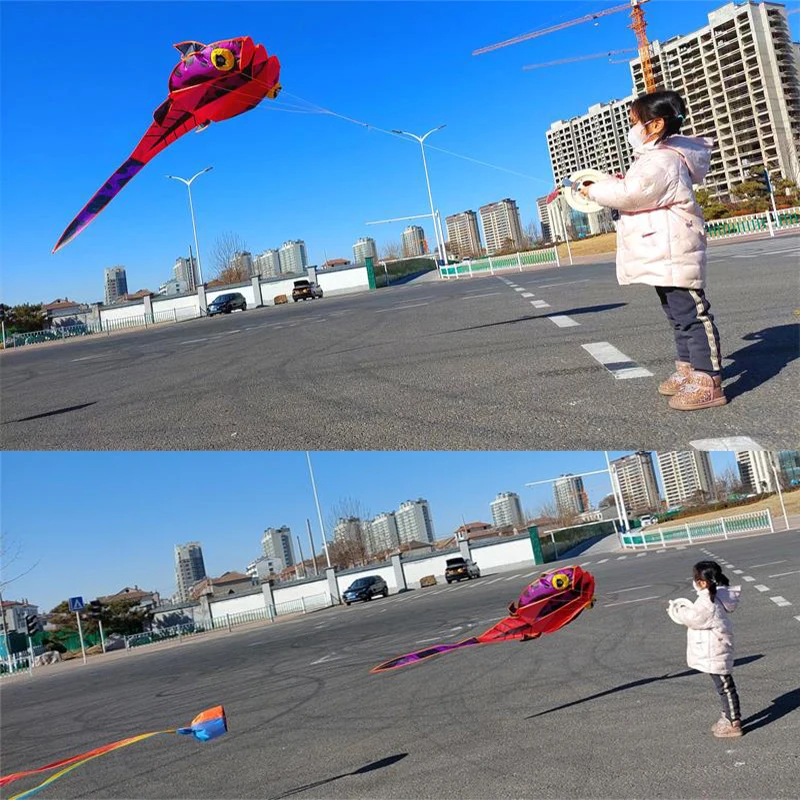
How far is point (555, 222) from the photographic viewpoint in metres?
170

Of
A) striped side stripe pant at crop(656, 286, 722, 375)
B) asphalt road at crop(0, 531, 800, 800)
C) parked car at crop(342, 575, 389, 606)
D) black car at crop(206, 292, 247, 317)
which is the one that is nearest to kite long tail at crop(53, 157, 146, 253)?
asphalt road at crop(0, 531, 800, 800)

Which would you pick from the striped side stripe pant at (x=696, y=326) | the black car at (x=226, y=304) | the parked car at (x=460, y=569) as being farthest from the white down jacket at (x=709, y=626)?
the black car at (x=226, y=304)

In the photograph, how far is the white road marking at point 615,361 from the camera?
829cm

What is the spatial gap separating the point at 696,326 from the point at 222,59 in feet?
24.4

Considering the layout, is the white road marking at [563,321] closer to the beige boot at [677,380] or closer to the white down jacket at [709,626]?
the beige boot at [677,380]

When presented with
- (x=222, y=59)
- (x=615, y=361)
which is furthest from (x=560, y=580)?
(x=222, y=59)

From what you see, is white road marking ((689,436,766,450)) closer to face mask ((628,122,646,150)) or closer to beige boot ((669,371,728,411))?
beige boot ((669,371,728,411))

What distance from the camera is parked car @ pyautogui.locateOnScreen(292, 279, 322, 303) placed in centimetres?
6481

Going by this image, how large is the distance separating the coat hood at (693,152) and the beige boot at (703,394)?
146 centimetres

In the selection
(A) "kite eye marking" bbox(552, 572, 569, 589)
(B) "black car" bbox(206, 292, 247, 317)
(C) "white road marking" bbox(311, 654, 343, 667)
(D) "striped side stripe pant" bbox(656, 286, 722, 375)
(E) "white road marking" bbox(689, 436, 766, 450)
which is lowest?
(C) "white road marking" bbox(311, 654, 343, 667)

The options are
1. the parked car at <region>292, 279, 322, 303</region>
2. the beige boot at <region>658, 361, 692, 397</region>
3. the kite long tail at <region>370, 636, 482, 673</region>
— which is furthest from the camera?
the parked car at <region>292, 279, 322, 303</region>

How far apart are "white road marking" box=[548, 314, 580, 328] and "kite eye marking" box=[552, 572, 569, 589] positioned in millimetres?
6759

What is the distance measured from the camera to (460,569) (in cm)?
4403

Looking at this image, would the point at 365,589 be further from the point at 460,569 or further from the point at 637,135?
the point at 637,135
